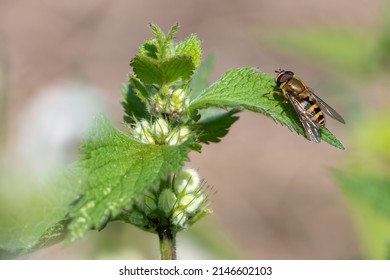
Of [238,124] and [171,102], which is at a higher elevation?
[238,124]

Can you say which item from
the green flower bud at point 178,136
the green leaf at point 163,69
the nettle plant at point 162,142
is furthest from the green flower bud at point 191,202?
the green leaf at point 163,69

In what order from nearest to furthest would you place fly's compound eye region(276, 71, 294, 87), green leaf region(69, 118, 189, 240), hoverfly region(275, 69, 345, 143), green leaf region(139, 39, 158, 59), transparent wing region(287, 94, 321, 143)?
green leaf region(69, 118, 189, 240)
green leaf region(139, 39, 158, 59)
transparent wing region(287, 94, 321, 143)
hoverfly region(275, 69, 345, 143)
fly's compound eye region(276, 71, 294, 87)

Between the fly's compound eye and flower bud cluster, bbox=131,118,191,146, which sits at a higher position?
the fly's compound eye

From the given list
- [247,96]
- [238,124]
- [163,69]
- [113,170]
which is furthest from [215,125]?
[238,124]

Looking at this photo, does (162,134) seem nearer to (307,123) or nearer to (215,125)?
(215,125)

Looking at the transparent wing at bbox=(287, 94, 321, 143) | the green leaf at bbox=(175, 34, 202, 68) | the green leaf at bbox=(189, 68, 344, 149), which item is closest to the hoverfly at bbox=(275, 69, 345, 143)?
the transparent wing at bbox=(287, 94, 321, 143)

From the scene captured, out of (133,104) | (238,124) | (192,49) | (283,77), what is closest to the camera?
(192,49)

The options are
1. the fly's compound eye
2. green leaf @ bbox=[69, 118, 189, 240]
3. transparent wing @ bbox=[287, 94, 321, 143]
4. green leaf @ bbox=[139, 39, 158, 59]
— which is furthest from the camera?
the fly's compound eye

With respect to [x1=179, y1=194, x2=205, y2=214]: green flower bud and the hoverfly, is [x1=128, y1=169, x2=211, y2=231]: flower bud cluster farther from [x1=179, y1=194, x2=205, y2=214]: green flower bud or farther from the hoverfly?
the hoverfly
